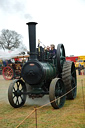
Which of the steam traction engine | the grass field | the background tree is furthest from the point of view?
the background tree

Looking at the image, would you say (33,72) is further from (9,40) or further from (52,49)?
(9,40)

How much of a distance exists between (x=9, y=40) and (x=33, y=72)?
1311 inches

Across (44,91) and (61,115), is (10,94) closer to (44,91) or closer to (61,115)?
(44,91)

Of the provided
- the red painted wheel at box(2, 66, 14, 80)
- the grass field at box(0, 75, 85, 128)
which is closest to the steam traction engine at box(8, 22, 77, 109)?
the grass field at box(0, 75, 85, 128)

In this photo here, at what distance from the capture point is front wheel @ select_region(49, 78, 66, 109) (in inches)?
200

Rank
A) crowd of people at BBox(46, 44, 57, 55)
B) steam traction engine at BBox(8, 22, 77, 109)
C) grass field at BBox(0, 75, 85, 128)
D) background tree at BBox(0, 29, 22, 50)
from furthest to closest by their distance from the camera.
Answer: background tree at BBox(0, 29, 22, 50) < crowd of people at BBox(46, 44, 57, 55) < steam traction engine at BBox(8, 22, 77, 109) < grass field at BBox(0, 75, 85, 128)

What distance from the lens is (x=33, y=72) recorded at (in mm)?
5453

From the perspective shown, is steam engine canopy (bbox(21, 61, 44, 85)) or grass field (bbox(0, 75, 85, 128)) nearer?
grass field (bbox(0, 75, 85, 128))

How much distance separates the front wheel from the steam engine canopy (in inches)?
16.0

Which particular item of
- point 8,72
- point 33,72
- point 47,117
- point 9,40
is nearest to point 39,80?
point 33,72

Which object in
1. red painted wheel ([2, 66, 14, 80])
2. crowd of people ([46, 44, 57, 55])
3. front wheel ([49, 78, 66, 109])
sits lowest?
red painted wheel ([2, 66, 14, 80])

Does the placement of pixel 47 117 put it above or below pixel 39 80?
below

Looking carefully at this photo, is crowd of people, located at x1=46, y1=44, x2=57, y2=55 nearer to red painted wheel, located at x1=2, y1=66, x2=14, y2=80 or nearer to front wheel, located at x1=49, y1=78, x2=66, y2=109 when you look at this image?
front wheel, located at x1=49, y1=78, x2=66, y2=109

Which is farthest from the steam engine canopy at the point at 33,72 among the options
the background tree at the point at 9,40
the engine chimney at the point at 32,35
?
the background tree at the point at 9,40
